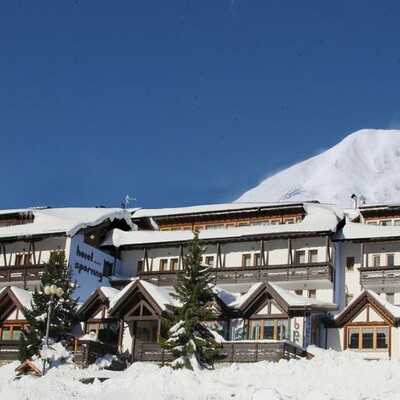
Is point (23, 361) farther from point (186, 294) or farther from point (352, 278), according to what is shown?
point (352, 278)

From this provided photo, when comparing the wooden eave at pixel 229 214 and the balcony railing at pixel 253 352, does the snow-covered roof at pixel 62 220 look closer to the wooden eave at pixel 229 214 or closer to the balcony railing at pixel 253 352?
the wooden eave at pixel 229 214

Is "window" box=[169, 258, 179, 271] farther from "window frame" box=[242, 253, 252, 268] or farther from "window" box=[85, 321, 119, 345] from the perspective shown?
"window" box=[85, 321, 119, 345]

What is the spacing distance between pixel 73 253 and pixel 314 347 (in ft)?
58.8

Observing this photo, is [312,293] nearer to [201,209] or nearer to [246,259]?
[246,259]

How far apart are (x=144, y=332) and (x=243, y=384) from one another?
48.1 feet

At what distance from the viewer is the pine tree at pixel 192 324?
3897 centimetres

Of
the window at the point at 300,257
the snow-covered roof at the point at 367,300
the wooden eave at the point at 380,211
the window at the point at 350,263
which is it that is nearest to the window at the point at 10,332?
the window at the point at 300,257

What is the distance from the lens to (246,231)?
5325 cm

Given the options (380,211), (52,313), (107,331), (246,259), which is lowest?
(107,331)

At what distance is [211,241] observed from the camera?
53.8 meters

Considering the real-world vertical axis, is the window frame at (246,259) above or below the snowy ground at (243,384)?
above

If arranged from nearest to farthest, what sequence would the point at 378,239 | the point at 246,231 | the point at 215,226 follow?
the point at 378,239, the point at 246,231, the point at 215,226

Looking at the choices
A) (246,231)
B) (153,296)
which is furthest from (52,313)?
(246,231)

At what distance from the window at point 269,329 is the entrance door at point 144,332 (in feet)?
18.4
